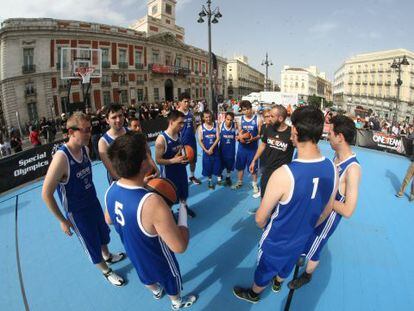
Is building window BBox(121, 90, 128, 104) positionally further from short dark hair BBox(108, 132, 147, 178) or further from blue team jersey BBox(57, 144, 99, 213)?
short dark hair BBox(108, 132, 147, 178)

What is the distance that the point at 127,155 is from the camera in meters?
1.61

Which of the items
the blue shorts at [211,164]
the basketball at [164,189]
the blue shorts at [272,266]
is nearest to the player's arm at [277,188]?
the blue shorts at [272,266]

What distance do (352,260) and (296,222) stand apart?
6.73 ft

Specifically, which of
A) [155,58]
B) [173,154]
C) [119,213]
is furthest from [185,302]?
[155,58]

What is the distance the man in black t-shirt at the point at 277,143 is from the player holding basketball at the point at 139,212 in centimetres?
222

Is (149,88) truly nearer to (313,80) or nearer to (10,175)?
(10,175)

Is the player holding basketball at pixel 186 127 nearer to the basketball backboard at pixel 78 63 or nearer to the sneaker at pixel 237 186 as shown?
the sneaker at pixel 237 186

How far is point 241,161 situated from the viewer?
541cm

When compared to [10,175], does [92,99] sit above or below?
above

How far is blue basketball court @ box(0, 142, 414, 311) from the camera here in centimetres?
267

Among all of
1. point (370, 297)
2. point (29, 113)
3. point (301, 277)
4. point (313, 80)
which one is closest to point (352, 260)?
point (370, 297)

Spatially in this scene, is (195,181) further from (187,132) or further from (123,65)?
(123,65)

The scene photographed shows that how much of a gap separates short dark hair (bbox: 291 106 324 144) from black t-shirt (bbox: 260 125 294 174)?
6.06 ft

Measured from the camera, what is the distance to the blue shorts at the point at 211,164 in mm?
5555
